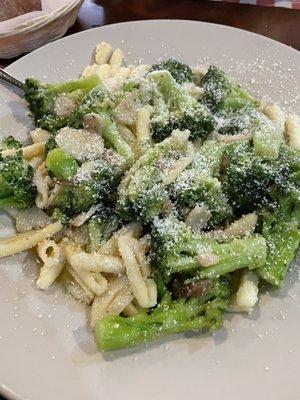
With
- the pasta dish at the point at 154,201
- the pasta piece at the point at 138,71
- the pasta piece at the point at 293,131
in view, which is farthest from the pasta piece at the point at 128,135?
the pasta piece at the point at 293,131

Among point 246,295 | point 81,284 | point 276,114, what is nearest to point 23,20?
point 276,114

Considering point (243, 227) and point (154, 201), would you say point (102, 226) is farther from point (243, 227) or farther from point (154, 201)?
point (243, 227)

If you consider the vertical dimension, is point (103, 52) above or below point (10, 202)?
above

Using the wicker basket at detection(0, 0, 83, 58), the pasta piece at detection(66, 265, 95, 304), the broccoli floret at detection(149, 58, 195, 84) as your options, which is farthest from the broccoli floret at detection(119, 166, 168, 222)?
the wicker basket at detection(0, 0, 83, 58)

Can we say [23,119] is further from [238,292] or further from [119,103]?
[238,292]

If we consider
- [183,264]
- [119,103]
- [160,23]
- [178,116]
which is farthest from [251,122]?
[160,23]

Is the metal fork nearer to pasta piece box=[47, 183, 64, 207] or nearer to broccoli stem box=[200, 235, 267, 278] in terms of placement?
pasta piece box=[47, 183, 64, 207]

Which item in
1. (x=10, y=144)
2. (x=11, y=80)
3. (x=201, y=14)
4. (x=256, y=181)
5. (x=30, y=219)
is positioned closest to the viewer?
(x=256, y=181)
